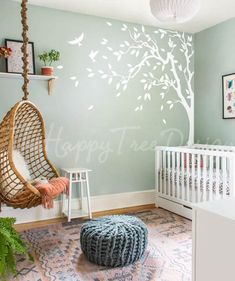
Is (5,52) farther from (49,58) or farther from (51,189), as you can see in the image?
(51,189)

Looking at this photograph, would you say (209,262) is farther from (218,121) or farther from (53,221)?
(218,121)

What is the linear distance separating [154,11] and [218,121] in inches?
79.7

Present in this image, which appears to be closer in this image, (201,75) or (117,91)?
(117,91)

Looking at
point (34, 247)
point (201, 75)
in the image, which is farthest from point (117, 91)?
point (34, 247)

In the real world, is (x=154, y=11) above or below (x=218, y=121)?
above

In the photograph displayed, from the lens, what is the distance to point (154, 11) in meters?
2.22

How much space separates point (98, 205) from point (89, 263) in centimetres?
136

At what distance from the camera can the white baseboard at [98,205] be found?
3.11m

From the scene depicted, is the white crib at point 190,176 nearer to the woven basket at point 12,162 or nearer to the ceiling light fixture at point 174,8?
the ceiling light fixture at point 174,8

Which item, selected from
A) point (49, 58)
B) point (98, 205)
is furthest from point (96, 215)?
point (49, 58)

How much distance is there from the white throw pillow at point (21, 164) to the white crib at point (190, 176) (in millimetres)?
1656

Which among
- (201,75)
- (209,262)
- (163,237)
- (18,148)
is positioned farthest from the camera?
(201,75)

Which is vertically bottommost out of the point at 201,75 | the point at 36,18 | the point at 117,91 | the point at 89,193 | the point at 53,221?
the point at 53,221

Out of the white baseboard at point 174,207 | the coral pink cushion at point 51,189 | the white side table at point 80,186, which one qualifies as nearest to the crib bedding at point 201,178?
the white baseboard at point 174,207
